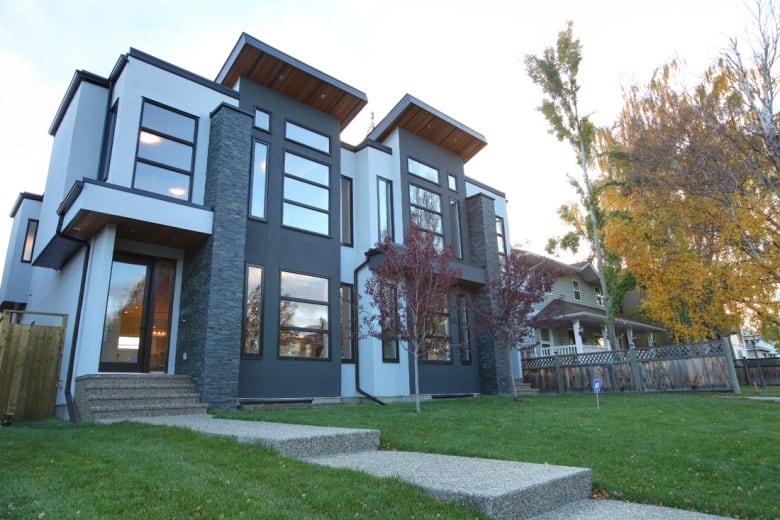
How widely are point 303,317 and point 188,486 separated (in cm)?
790

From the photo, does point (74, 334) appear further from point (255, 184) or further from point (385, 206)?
point (385, 206)

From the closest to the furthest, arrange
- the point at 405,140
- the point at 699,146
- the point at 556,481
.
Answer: the point at 556,481, the point at 699,146, the point at 405,140

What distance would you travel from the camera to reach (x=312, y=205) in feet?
40.5

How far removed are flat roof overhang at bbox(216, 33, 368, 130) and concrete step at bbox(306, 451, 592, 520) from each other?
32.9ft

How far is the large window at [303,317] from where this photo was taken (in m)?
11.0

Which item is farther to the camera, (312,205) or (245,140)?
(312,205)

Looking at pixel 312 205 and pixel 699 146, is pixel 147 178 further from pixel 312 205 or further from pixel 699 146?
pixel 699 146

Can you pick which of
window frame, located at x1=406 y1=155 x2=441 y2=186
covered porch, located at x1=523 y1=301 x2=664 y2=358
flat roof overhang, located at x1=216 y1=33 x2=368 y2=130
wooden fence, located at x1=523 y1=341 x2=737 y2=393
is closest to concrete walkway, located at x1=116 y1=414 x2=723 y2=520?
flat roof overhang, located at x1=216 y1=33 x2=368 y2=130

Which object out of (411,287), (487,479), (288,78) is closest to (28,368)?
(411,287)

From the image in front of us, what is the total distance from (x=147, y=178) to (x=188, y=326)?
3.25 metres

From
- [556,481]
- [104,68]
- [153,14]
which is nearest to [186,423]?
[556,481]

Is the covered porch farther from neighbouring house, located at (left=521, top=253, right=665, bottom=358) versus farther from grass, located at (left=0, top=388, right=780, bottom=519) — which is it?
grass, located at (left=0, top=388, right=780, bottom=519)

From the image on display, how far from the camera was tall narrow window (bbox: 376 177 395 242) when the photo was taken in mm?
13703

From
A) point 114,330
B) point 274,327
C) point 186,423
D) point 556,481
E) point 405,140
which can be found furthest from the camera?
point 405,140
